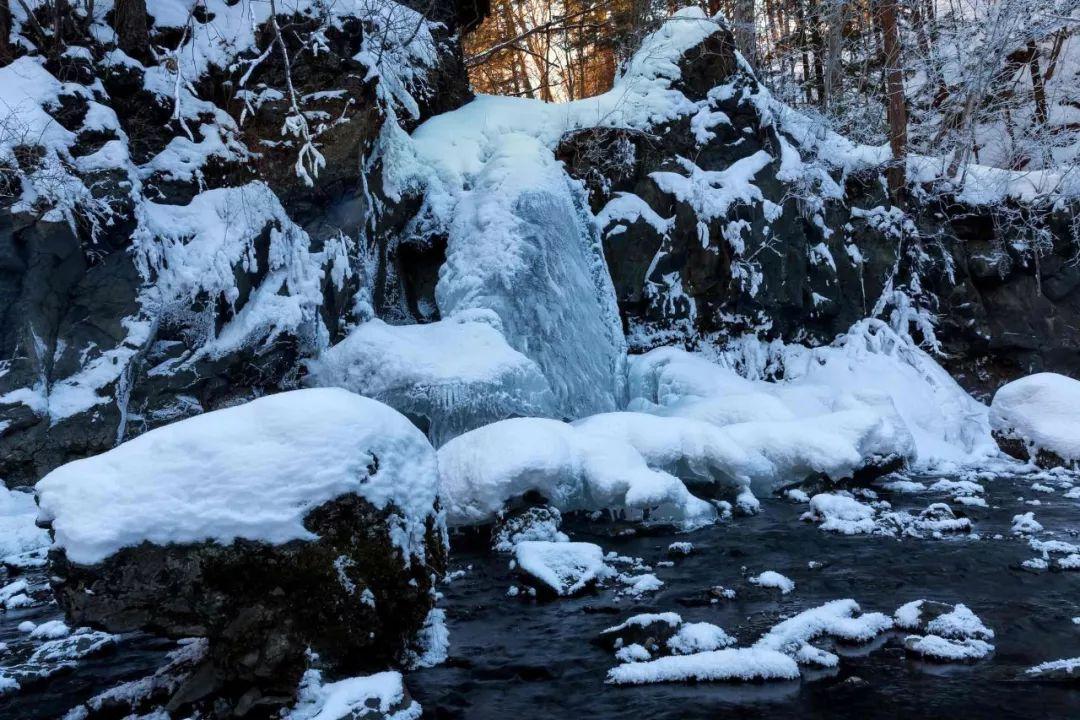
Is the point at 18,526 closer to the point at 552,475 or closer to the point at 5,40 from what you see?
the point at 552,475

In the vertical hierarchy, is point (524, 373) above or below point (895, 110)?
below

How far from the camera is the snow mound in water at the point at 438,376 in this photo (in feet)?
22.3

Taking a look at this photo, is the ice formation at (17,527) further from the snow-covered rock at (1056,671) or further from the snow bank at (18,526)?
the snow-covered rock at (1056,671)

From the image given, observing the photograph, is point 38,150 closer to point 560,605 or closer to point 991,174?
point 560,605

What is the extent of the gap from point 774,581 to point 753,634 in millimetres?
799

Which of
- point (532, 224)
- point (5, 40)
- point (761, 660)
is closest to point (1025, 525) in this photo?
point (761, 660)

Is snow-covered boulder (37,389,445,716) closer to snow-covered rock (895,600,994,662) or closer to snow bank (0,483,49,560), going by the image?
snow-covered rock (895,600,994,662)

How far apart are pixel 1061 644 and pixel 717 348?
7.48 m

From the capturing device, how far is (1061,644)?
11.2 ft

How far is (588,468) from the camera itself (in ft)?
19.8

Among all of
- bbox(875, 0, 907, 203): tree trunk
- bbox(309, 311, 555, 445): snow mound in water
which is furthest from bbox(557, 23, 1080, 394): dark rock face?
bbox(309, 311, 555, 445): snow mound in water

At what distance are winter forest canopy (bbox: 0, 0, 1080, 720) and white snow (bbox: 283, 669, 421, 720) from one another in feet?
0.07

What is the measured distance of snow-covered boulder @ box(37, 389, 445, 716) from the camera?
2807mm

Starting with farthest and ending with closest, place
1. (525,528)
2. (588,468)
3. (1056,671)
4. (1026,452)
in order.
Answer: (1026,452), (588,468), (525,528), (1056,671)
